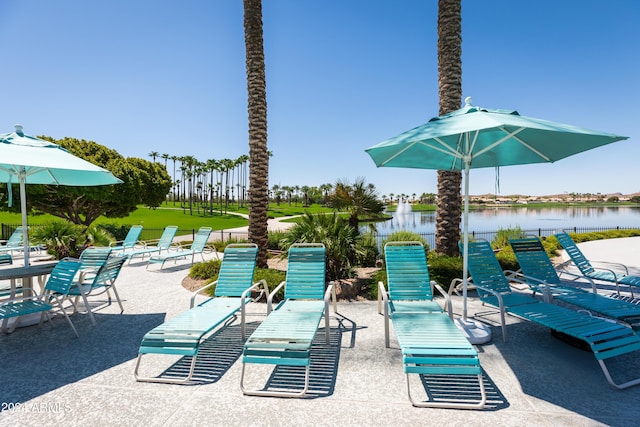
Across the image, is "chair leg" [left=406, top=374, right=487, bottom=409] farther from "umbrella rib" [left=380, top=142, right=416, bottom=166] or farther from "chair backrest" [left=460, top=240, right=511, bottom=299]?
"umbrella rib" [left=380, top=142, right=416, bottom=166]

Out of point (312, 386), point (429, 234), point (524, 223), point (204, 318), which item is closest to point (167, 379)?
point (204, 318)

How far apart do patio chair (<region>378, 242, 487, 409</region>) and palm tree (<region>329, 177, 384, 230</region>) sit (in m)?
5.75

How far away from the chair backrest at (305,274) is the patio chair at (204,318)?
71 centimetres

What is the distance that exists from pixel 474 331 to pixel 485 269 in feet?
4.64

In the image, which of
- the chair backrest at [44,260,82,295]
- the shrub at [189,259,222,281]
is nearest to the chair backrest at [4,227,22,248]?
the shrub at [189,259,222,281]

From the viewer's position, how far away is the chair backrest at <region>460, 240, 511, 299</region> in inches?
210

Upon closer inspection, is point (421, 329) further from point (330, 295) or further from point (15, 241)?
point (15, 241)

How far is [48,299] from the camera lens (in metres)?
5.43

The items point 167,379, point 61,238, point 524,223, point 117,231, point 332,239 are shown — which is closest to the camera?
point 167,379

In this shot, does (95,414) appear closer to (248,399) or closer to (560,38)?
(248,399)

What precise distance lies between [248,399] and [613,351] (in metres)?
3.81

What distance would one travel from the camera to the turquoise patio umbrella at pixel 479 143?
3.74m

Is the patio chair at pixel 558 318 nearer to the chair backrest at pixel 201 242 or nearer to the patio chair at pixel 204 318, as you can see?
the patio chair at pixel 204 318

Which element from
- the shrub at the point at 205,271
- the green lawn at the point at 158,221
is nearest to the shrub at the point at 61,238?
the shrub at the point at 205,271
